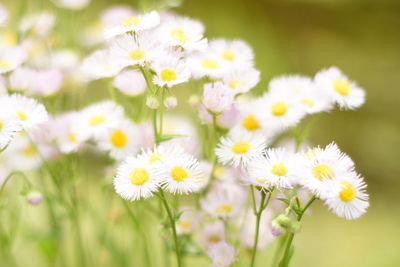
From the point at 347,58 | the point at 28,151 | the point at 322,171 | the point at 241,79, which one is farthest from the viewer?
the point at 347,58

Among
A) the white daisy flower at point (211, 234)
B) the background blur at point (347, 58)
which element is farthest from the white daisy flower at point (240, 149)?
the background blur at point (347, 58)

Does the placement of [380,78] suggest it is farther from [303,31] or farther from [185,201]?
[185,201]

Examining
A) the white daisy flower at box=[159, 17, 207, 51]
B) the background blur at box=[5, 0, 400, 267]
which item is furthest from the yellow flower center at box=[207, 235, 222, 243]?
the background blur at box=[5, 0, 400, 267]

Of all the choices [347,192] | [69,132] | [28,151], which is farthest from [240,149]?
[28,151]

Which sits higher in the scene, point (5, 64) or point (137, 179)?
point (5, 64)

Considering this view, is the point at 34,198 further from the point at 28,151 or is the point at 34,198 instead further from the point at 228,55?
the point at 228,55

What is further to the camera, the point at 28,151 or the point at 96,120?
the point at 28,151
